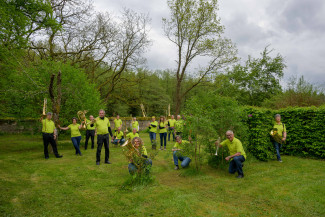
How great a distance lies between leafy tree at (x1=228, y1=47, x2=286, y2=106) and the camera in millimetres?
28906

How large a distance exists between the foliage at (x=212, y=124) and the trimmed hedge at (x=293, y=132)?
1429mm

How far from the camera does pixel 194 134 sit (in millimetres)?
6441

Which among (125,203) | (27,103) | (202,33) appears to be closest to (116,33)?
(202,33)

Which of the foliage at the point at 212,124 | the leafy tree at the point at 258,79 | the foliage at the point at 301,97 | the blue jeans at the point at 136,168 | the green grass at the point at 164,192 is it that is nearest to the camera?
the green grass at the point at 164,192

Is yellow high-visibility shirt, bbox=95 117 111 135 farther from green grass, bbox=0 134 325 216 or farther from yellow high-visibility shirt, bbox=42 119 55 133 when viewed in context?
yellow high-visibility shirt, bbox=42 119 55 133

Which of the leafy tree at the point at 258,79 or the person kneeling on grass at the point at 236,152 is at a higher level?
the leafy tree at the point at 258,79

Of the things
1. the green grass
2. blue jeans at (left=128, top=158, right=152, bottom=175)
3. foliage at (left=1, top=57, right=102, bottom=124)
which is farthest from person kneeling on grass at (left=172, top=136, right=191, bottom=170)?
foliage at (left=1, top=57, right=102, bottom=124)

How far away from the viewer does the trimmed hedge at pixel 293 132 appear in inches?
328

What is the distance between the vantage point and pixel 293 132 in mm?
9500

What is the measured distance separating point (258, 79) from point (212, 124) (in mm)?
26476

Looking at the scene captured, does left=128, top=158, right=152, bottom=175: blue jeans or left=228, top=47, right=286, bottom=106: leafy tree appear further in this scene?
left=228, top=47, right=286, bottom=106: leafy tree

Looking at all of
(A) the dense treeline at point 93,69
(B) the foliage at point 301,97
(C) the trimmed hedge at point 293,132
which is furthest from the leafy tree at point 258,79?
(C) the trimmed hedge at point 293,132

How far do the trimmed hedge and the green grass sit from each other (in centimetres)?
103

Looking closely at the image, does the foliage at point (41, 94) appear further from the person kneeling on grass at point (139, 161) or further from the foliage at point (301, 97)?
the foliage at point (301, 97)
